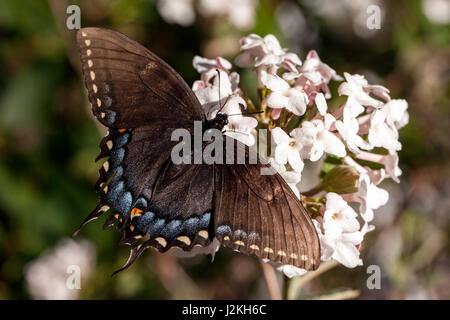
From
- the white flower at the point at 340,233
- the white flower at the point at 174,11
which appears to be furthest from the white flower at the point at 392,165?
the white flower at the point at 174,11

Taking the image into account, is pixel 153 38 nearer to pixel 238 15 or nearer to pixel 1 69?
pixel 238 15

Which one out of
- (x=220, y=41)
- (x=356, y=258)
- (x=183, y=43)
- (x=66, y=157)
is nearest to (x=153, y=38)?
(x=183, y=43)

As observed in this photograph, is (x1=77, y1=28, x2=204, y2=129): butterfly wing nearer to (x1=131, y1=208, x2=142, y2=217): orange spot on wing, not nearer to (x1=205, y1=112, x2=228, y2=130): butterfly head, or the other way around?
(x1=205, y1=112, x2=228, y2=130): butterfly head

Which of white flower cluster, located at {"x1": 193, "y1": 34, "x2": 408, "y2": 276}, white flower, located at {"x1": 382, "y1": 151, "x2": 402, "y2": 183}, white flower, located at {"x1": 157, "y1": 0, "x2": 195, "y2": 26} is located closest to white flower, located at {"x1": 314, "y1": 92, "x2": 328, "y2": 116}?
white flower cluster, located at {"x1": 193, "y1": 34, "x2": 408, "y2": 276}

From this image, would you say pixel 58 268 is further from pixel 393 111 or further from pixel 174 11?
pixel 393 111

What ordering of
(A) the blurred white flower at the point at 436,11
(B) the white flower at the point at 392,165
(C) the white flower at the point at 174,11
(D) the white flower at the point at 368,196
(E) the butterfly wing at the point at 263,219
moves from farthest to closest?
1. (A) the blurred white flower at the point at 436,11
2. (C) the white flower at the point at 174,11
3. (B) the white flower at the point at 392,165
4. (D) the white flower at the point at 368,196
5. (E) the butterfly wing at the point at 263,219

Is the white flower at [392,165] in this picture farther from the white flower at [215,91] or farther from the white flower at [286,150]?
the white flower at [215,91]

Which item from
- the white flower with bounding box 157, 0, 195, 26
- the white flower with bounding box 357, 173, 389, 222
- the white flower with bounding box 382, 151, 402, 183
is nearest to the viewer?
the white flower with bounding box 357, 173, 389, 222
